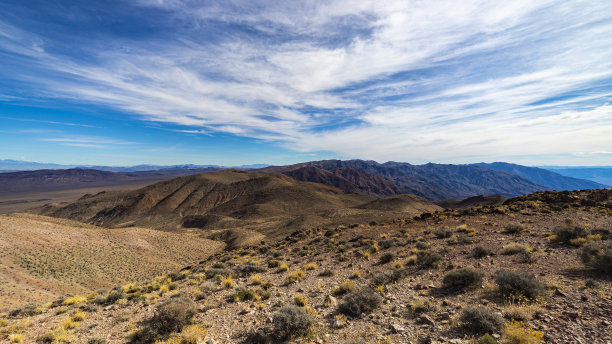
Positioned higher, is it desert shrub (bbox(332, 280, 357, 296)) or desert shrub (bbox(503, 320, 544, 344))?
desert shrub (bbox(503, 320, 544, 344))

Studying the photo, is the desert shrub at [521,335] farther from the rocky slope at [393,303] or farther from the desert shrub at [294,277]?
the desert shrub at [294,277]

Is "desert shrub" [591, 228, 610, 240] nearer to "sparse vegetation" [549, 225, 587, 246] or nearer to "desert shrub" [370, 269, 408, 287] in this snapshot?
"sparse vegetation" [549, 225, 587, 246]

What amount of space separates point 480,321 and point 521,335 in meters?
0.76

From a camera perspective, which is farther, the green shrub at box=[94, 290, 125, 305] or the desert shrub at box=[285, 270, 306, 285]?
the desert shrub at box=[285, 270, 306, 285]

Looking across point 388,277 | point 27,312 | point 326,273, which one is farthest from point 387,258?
point 27,312

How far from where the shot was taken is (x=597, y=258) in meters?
8.23

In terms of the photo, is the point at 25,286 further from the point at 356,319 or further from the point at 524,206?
the point at 524,206

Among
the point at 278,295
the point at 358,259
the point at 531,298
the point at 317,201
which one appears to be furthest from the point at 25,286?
the point at 317,201

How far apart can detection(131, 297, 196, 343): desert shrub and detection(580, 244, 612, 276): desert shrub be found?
14.5m

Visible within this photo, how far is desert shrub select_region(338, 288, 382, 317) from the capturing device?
24.9 feet

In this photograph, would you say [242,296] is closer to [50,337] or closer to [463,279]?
[50,337]

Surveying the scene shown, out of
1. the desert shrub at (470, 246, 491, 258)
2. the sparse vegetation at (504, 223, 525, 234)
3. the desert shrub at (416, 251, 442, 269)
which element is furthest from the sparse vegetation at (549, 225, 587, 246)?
the desert shrub at (416, 251, 442, 269)

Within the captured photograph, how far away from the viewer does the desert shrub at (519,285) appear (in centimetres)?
689

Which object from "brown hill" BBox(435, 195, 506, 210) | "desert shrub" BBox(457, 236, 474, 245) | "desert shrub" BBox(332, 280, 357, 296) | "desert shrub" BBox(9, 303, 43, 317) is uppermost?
"desert shrub" BBox(457, 236, 474, 245)
